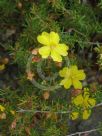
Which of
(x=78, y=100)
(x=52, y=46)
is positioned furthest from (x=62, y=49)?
(x=78, y=100)

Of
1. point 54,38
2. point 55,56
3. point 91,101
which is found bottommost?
point 91,101

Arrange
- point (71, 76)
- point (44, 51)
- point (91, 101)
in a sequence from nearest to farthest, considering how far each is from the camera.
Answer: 1. point (44, 51)
2. point (91, 101)
3. point (71, 76)

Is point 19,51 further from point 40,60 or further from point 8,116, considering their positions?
point 8,116

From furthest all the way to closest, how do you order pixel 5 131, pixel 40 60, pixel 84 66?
pixel 84 66, pixel 5 131, pixel 40 60

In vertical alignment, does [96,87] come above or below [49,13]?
below

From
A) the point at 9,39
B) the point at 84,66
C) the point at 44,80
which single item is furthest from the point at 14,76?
the point at 44,80

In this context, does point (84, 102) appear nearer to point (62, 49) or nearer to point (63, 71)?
point (63, 71)

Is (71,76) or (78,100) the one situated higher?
(71,76)
